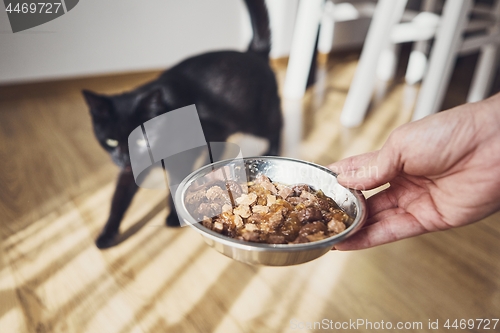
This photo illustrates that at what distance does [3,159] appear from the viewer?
1.08 meters

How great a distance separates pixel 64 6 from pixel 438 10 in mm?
1731

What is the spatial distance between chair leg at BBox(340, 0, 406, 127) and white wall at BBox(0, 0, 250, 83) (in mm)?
574

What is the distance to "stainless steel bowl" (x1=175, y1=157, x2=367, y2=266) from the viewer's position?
0.41m

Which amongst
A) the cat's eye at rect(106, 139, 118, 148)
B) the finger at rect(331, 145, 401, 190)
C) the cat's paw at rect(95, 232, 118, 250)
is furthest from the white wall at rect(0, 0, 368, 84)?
the finger at rect(331, 145, 401, 190)

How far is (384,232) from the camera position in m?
0.58

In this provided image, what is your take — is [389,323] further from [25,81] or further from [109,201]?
[25,81]

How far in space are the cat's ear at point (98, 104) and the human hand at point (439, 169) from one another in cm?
51

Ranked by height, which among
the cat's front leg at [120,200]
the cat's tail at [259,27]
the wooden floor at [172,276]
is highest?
the cat's tail at [259,27]

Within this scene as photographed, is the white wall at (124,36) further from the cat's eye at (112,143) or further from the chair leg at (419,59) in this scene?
the chair leg at (419,59)

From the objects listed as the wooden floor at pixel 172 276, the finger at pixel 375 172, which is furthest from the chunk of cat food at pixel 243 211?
the wooden floor at pixel 172 276

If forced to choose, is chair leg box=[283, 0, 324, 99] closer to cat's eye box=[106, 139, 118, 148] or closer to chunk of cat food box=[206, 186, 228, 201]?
cat's eye box=[106, 139, 118, 148]

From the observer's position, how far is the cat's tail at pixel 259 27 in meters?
1.12

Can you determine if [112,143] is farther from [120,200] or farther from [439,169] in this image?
[439,169]

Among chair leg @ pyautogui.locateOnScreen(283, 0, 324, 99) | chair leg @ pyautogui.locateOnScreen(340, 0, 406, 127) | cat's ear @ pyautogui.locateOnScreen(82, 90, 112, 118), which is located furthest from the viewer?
chair leg @ pyautogui.locateOnScreen(283, 0, 324, 99)
